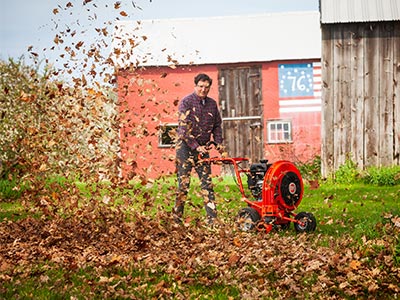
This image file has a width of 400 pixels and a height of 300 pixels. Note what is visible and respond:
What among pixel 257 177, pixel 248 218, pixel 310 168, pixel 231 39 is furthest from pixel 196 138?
pixel 231 39

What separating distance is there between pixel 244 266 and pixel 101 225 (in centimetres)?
280

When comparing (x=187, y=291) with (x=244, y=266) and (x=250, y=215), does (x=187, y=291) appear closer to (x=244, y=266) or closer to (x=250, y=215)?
(x=244, y=266)

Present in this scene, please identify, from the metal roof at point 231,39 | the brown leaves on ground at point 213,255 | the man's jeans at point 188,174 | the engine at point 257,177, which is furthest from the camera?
the metal roof at point 231,39

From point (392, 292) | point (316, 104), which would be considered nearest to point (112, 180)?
point (392, 292)

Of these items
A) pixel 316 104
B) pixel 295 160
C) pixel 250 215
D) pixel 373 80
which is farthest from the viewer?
pixel 316 104

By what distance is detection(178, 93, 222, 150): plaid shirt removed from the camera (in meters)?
8.76

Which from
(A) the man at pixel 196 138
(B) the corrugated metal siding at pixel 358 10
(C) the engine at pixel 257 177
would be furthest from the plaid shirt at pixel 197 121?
(B) the corrugated metal siding at pixel 358 10

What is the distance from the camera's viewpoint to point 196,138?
29.2ft

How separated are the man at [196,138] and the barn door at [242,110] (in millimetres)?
11659

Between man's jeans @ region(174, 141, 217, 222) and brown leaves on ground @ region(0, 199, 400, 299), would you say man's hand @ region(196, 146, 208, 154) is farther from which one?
brown leaves on ground @ region(0, 199, 400, 299)

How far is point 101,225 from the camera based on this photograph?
858cm

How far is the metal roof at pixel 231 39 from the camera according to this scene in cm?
2073

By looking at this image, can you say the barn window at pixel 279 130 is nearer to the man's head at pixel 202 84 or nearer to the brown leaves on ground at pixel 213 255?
the man's head at pixel 202 84

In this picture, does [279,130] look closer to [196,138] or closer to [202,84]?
[196,138]
